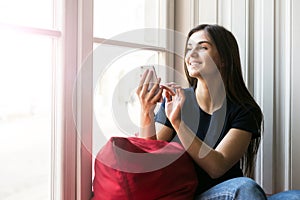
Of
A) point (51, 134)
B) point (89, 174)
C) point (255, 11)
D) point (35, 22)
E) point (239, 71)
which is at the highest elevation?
point (255, 11)

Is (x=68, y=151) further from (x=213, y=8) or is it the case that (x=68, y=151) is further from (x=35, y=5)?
(x=213, y=8)

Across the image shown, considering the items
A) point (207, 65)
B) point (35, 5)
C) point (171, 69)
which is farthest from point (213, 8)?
point (35, 5)

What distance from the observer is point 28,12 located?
3.45 feet

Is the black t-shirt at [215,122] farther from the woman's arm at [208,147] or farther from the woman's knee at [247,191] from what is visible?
the woman's knee at [247,191]

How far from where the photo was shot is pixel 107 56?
1.27 m

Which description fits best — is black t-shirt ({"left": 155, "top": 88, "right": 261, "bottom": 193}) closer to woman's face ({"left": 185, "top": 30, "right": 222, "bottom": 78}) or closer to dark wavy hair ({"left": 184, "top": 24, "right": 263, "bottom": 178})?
dark wavy hair ({"left": 184, "top": 24, "right": 263, "bottom": 178})

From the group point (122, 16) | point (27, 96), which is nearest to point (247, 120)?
point (122, 16)

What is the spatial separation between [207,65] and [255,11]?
0.49m

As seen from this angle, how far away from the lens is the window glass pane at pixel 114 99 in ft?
3.91

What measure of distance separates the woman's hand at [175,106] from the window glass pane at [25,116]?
1.33ft

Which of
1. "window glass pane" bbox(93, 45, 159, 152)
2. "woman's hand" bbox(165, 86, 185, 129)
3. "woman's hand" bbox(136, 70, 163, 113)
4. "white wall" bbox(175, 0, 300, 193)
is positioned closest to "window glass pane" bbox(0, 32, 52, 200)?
"window glass pane" bbox(93, 45, 159, 152)

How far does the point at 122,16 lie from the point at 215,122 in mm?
568

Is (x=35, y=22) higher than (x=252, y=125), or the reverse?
(x=35, y=22)

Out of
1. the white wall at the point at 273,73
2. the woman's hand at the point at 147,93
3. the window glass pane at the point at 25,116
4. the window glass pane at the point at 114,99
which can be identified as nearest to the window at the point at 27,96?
the window glass pane at the point at 25,116
